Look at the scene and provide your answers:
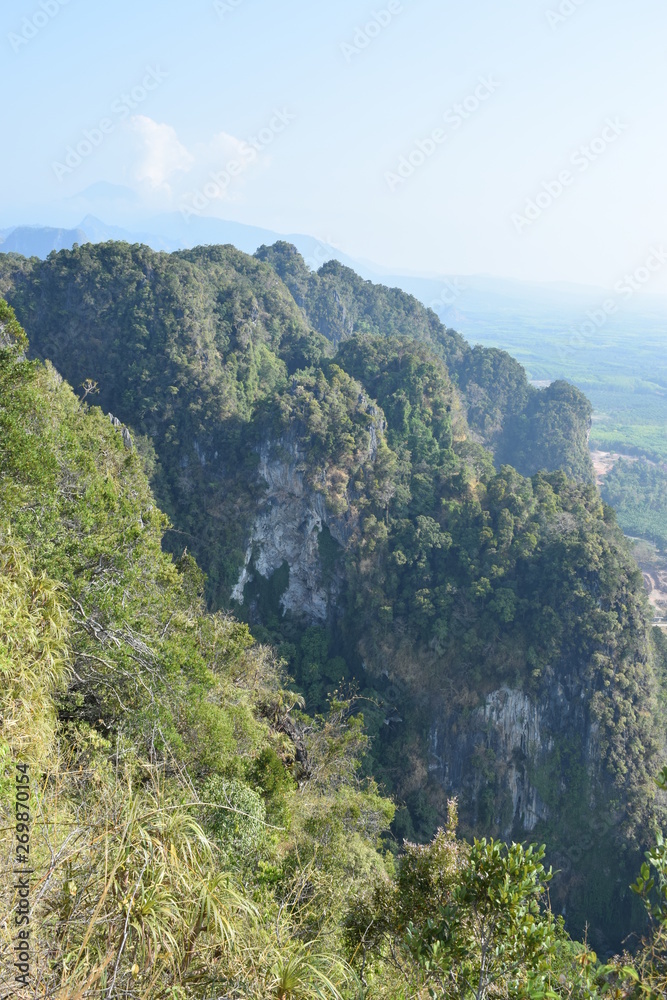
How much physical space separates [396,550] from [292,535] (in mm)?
5870

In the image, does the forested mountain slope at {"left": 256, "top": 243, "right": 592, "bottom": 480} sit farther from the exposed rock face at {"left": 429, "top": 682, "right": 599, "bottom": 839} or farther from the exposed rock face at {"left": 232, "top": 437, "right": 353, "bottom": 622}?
the exposed rock face at {"left": 429, "top": 682, "right": 599, "bottom": 839}

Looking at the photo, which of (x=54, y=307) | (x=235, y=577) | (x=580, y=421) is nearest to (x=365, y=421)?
(x=235, y=577)

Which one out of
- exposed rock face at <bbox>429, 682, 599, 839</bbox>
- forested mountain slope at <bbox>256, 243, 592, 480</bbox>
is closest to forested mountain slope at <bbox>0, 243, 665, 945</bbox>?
exposed rock face at <bbox>429, 682, 599, 839</bbox>

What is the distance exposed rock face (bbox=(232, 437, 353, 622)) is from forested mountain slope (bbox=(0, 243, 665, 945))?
105 mm

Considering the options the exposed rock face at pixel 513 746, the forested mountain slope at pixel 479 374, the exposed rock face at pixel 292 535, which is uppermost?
the forested mountain slope at pixel 479 374

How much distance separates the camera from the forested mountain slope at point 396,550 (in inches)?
842

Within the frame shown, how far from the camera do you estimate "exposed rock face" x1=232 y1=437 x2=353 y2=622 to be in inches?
1099

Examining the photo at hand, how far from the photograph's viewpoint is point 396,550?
25.4 m

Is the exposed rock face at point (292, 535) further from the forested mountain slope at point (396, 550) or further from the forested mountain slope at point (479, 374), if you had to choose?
the forested mountain slope at point (479, 374)

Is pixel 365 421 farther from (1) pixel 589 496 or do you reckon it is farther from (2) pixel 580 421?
(2) pixel 580 421

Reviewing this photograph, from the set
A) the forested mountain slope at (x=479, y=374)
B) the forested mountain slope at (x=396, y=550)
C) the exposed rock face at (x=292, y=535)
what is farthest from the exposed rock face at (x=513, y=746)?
the forested mountain slope at (x=479, y=374)

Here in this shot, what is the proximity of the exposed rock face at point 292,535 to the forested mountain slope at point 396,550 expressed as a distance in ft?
0.35

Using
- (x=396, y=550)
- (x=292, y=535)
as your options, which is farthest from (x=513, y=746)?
(x=292, y=535)

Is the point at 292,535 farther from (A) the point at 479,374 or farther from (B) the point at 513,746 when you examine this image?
(A) the point at 479,374
